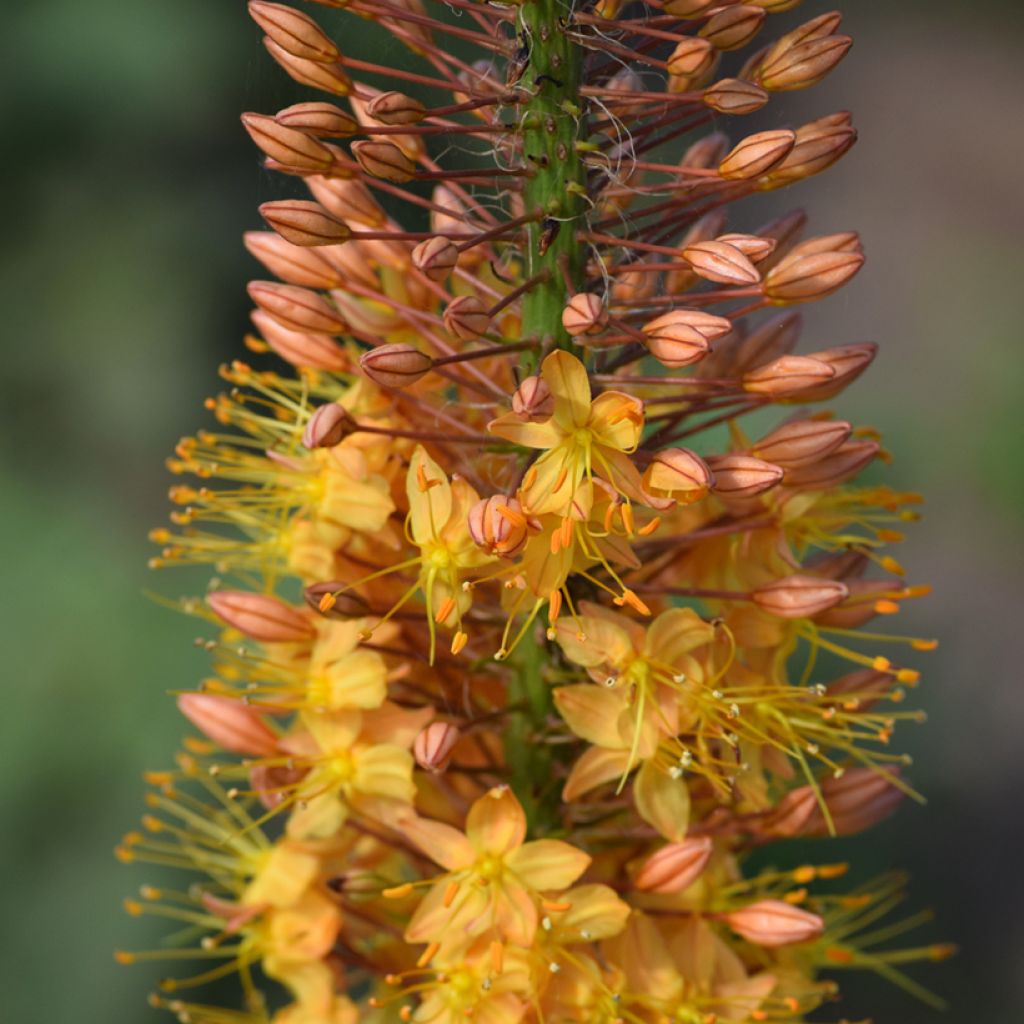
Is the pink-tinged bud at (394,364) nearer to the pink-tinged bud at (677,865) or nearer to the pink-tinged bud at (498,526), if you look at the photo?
the pink-tinged bud at (498,526)

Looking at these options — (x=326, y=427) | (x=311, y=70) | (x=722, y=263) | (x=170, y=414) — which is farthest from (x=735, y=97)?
(x=170, y=414)

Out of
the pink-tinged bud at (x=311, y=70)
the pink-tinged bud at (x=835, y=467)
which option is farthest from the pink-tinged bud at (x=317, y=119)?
the pink-tinged bud at (x=835, y=467)

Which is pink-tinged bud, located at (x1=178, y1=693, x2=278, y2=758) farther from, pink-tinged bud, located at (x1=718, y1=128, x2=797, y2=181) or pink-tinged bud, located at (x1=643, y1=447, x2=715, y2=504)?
pink-tinged bud, located at (x1=718, y1=128, x2=797, y2=181)

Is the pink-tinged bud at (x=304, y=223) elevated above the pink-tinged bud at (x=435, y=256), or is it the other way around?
the pink-tinged bud at (x=304, y=223)

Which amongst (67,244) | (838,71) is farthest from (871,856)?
(838,71)

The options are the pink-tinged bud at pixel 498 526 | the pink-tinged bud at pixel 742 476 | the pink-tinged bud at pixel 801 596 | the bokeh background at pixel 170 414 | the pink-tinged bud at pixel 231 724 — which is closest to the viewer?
the pink-tinged bud at pixel 498 526

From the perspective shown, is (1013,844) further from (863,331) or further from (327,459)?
(327,459)

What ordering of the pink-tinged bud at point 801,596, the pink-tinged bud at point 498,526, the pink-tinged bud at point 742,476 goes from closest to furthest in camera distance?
the pink-tinged bud at point 498,526
the pink-tinged bud at point 742,476
the pink-tinged bud at point 801,596
